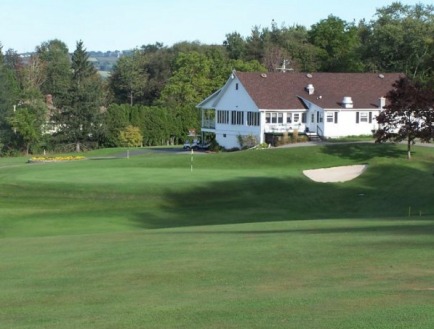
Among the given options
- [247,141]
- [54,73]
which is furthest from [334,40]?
[247,141]

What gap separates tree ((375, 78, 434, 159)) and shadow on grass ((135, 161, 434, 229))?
211 inches

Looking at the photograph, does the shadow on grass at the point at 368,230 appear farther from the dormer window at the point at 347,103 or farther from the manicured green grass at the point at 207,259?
the dormer window at the point at 347,103

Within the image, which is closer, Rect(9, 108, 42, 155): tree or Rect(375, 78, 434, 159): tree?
Rect(375, 78, 434, 159): tree

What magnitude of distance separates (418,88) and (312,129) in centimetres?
2389

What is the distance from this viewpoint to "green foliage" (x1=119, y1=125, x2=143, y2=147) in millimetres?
96562

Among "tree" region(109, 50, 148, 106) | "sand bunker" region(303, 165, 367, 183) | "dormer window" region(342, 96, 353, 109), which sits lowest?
"sand bunker" region(303, 165, 367, 183)

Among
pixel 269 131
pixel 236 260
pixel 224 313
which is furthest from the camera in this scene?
pixel 269 131

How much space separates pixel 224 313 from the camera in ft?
39.5

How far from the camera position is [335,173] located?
5009 centimetres

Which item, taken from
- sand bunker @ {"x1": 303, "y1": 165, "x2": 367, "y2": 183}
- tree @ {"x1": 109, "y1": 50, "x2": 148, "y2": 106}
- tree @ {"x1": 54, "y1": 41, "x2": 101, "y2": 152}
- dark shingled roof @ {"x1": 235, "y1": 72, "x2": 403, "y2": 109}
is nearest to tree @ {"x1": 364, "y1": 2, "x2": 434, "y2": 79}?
dark shingled roof @ {"x1": 235, "y1": 72, "x2": 403, "y2": 109}

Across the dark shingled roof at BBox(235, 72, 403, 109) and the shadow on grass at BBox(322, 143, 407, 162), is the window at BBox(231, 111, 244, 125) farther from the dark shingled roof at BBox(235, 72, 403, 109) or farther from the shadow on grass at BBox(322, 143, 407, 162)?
the shadow on grass at BBox(322, 143, 407, 162)

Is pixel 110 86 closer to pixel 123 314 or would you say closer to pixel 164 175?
pixel 164 175

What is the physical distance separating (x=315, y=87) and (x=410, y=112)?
90.6ft

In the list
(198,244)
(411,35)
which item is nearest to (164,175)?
(198,244)
